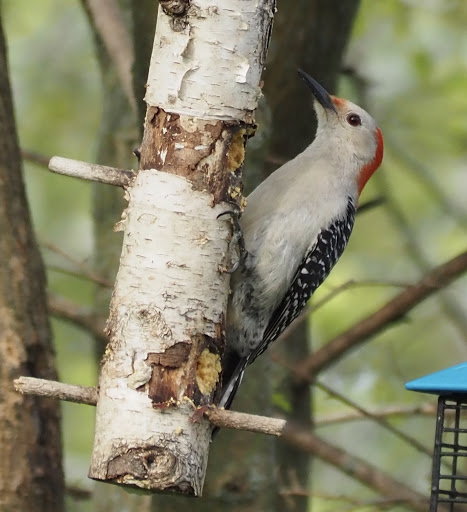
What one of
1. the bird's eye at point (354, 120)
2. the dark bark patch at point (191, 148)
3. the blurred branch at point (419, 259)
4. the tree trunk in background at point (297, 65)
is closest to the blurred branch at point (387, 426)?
the tree trunk in background at point (297, 65)

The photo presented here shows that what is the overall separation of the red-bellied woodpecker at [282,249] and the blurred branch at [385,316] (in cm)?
57

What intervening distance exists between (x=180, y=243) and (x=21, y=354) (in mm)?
1206

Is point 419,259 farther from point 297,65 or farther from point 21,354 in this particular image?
point 21,354

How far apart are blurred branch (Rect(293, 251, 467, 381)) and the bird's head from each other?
2.20 feet

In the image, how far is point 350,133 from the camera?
17.4 ft

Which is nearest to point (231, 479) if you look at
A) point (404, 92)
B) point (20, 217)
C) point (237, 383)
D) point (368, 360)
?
point (237, 383)

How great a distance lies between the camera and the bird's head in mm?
5246

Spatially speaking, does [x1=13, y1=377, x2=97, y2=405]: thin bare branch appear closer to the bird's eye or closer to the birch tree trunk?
the birch tree trunk

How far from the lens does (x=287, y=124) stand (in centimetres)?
581

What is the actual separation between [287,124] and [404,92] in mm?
3243

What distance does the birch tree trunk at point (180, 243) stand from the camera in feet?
10.8

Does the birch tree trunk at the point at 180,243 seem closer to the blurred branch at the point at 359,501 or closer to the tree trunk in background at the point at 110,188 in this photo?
the blurred branch at the point at 359,501

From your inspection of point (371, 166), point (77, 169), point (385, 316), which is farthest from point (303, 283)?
point (77, 169)

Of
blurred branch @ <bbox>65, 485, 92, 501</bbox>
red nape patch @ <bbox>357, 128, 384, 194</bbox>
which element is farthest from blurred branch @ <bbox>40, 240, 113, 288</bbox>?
red nape patch @ <bbox>357, 128, 384, 194</bbox>
